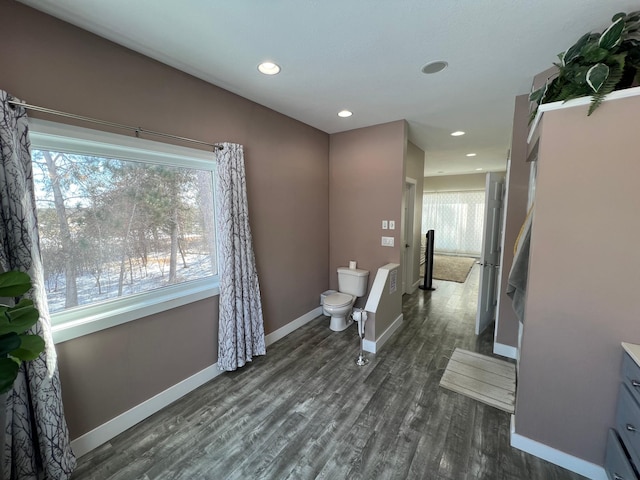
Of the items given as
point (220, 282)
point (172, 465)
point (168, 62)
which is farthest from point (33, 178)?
point (172, 465)

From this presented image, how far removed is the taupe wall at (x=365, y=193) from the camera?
3113mm

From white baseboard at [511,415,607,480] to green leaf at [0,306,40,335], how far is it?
2603 mm

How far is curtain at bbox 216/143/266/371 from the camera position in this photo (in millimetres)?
2221

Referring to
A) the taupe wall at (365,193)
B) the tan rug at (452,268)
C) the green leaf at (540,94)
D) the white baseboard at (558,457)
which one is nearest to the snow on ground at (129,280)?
the taupe wall at (365,193)

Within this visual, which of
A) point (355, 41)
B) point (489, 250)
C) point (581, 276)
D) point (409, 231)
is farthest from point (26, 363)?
point (409, 231)

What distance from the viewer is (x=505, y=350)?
106 inches

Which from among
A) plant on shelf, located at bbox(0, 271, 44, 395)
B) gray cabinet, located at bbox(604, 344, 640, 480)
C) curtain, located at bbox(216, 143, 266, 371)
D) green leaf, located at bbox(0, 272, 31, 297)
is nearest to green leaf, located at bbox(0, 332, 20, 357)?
plant on shelf, located at bbox(0, 271, 44, 395)

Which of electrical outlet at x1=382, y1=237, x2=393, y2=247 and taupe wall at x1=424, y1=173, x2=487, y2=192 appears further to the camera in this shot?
taupe wall at x1=424, y1=173, x2=487, y2=192

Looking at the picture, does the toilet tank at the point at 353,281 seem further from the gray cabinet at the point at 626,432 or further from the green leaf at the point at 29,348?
the green leaf at the point at 29,348

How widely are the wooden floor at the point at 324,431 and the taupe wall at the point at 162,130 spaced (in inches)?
12.5

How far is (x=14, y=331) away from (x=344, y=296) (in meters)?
2.79

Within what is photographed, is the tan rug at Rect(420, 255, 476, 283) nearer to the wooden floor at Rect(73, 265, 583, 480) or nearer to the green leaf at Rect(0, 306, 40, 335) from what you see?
the wooden floor at Rect(73, 265, 583, 480)

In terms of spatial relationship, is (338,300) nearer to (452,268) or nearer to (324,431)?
(324,431)

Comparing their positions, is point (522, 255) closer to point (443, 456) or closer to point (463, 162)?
point (443, 456)
